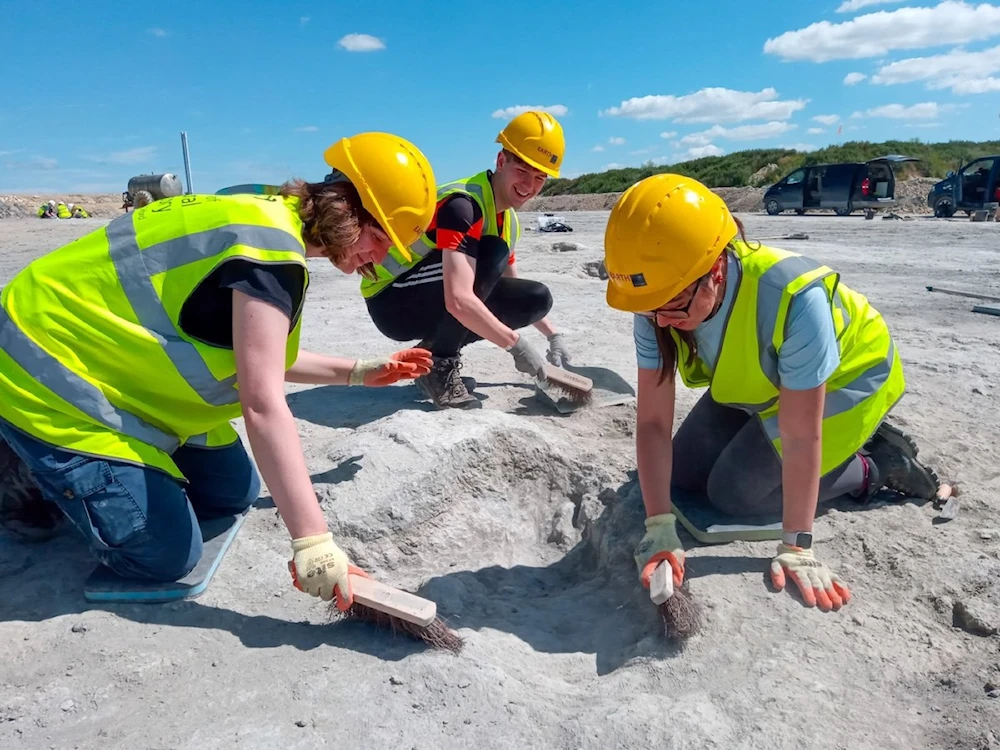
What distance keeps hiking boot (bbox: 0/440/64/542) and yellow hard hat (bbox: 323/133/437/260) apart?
129 cm

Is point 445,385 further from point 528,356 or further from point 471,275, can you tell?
point 471,275

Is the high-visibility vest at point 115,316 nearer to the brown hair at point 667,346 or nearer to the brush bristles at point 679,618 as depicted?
the brown hair at point 667,346

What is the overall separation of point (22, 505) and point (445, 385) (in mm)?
1864

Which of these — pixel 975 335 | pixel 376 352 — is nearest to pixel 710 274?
pixel 376 352

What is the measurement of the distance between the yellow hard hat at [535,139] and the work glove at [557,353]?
1.12 m

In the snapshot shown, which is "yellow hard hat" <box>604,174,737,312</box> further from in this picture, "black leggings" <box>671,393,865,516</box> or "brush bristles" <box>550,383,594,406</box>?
"brush bristles" <box>550,383,594,406</box>

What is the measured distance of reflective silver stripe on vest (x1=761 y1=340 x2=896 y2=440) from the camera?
7.66 feet

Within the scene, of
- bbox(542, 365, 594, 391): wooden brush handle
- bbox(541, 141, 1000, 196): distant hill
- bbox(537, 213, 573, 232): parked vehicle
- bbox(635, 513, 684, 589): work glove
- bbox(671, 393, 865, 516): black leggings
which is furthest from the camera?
bbox(541, 141, 1000, 196): distant hill

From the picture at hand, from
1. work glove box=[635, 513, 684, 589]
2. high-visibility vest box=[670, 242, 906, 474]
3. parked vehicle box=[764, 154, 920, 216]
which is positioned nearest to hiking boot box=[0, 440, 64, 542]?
work glove box=[635, 513, 684, 589]

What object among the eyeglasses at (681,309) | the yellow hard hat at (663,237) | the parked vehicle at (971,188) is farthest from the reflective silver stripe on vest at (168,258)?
the parked vehicle at (971,188)

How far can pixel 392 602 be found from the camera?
6.01ft

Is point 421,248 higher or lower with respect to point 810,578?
higher

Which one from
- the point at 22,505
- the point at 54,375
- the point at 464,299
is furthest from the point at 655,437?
the point at 22,505

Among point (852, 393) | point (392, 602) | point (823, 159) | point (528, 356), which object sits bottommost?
point (392, 602)
